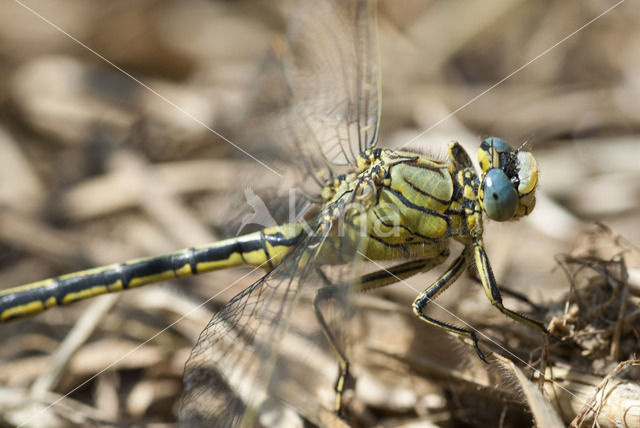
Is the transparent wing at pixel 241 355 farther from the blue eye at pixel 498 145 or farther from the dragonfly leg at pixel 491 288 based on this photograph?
the blue eye at pixel 498 145

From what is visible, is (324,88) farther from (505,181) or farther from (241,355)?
(241,355)

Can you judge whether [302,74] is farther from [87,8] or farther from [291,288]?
[87,8]

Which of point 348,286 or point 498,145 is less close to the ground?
point 498,145

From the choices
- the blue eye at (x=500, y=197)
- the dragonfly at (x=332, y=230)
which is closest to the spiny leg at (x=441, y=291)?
the dragonfly at (x=332, y=230)

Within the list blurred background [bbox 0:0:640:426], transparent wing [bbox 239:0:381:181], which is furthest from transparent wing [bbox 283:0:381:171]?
blurred background [bbox 0:0:640:426]

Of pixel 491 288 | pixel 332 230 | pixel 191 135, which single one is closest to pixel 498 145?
pixel 491 288

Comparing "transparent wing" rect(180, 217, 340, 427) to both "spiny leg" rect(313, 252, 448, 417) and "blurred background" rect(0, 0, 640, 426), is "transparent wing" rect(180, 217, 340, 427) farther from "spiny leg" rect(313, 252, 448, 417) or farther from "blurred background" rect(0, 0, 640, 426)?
"blurred background" rect(0, 0, 640, 426)

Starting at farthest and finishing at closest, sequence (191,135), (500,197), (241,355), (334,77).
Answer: (191,135), (334,77), (500,197), (241,355)

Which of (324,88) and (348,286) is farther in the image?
(324,88)
